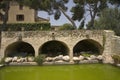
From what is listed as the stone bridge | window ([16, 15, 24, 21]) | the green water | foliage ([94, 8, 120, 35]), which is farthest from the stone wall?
window ([16, 15, 24, 21])

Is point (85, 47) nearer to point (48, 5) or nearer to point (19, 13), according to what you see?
point (48, 5)

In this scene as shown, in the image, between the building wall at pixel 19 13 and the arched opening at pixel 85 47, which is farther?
the building wall at pixel 19 13

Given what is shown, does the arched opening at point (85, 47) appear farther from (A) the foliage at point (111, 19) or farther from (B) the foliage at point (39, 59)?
(A) the foliage at point (111, 19)

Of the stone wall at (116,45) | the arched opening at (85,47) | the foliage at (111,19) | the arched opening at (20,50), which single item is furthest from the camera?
the foliage at (111,19)

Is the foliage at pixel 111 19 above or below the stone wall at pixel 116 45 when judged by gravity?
above

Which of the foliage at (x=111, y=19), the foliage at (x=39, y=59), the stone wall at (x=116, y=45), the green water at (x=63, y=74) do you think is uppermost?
the foliage at (x=111, y=19)

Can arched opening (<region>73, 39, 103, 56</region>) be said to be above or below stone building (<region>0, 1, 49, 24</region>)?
below

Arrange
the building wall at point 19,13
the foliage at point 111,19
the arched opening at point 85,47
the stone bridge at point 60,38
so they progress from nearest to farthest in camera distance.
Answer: the stone bridge at point 60,38 < the arched opening at point 85,47 < the foliage at point 111,19 < the building wall at point 19,13

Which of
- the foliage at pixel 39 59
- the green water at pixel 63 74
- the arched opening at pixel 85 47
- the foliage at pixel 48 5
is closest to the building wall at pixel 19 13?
the foliage at pixel 48 5

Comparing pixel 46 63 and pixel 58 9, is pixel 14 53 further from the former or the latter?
pixel 58 9

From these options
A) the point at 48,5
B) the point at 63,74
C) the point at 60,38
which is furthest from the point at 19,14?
the point at 63,74

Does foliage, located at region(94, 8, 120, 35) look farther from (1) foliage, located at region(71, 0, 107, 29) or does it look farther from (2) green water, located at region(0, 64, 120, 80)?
(2) green water, located at region(0, 64, 120, 80)

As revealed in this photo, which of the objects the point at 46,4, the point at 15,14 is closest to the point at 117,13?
the point at 46,4

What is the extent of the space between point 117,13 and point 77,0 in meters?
10.7
